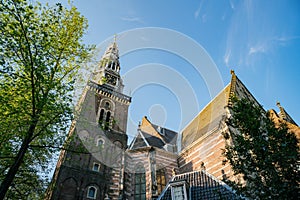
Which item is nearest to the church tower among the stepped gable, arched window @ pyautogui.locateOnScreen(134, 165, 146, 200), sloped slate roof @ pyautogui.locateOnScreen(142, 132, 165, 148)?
arched window @ pyautogui.locateOnScreen(134, 165, 146, 200)

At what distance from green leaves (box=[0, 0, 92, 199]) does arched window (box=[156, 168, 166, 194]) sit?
33.8 ft

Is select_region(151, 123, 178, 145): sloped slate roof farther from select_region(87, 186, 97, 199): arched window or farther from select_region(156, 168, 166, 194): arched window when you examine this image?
select_region(87, 186, 97, 199): arched window

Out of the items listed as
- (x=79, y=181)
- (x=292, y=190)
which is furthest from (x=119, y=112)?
(x=292, y=190)

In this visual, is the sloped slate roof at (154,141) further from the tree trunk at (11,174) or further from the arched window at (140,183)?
the tree trunk at (11,174)

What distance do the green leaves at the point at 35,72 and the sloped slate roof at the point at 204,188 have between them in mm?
8174

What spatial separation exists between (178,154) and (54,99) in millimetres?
15237

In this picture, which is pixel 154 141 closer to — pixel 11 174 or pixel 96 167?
pixel 96 167

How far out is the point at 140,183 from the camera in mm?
17172

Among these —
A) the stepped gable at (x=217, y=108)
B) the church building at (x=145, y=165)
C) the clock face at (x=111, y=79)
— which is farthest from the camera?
the clock face at (x=111, y=79)

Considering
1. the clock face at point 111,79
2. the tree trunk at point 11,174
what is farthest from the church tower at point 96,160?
the clock face at point 111,79

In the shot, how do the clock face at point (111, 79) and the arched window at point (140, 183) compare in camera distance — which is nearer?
the arched window at point (140, 183)

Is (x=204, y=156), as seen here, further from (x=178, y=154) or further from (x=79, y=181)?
(x=79, y=181)

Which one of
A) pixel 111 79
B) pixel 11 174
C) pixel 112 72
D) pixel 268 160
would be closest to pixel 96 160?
pixel 11 174

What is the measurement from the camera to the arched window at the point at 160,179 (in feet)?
56.0
